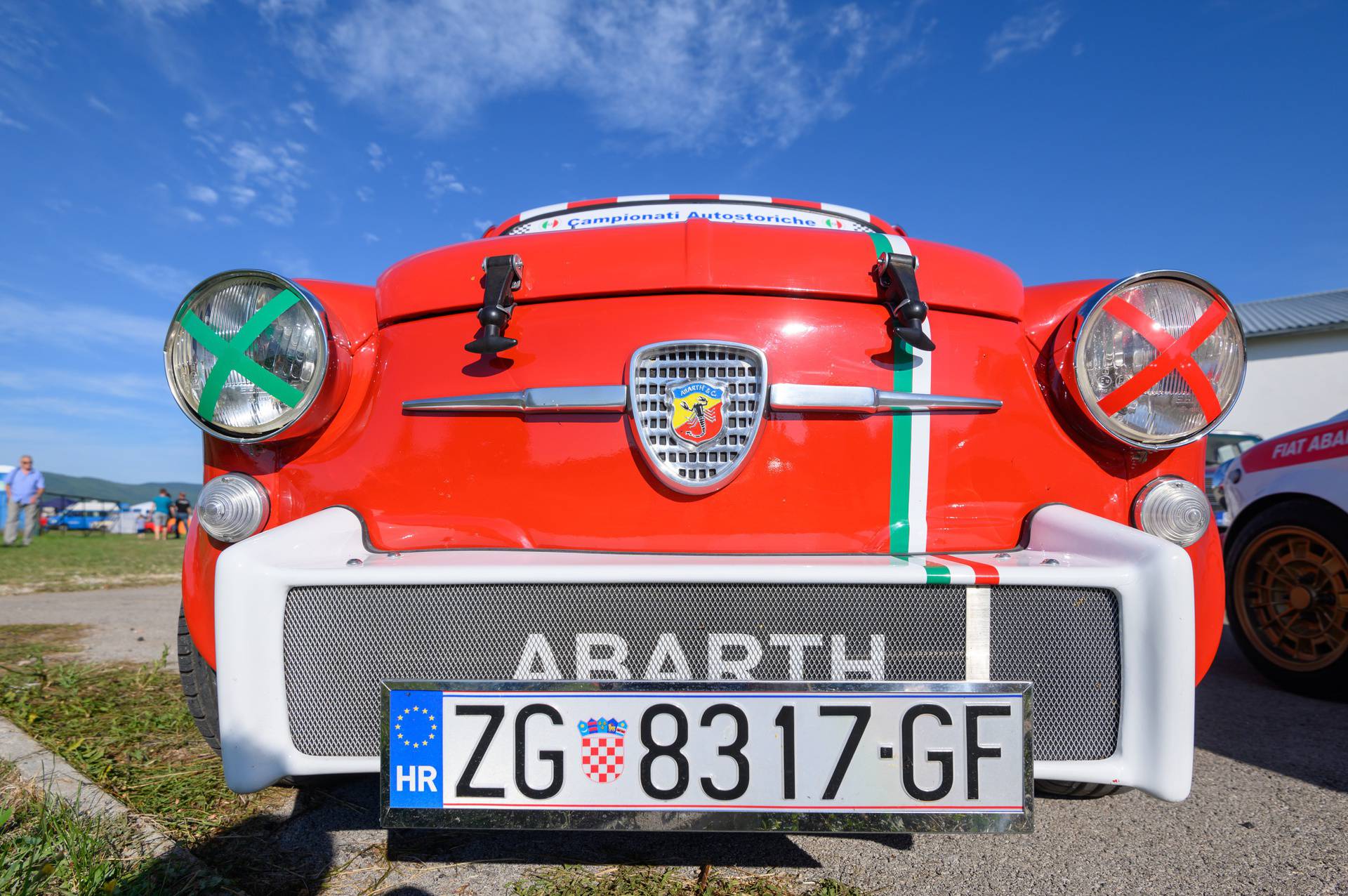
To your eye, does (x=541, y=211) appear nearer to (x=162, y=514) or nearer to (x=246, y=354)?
(x=246, y=354)

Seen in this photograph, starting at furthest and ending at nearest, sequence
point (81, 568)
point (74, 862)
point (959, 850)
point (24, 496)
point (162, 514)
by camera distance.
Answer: point (162, 514), point (24, 496), point (81, 568), point (959, 850), point (74, 862)

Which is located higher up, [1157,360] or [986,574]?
[1157,360]

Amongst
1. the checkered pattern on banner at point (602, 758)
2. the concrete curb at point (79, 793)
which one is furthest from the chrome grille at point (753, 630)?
the concrete curb at point (79, 793)

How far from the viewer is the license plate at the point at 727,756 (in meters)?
1.11

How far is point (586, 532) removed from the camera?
139cm

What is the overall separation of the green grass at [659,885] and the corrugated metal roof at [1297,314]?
2407 centimetres

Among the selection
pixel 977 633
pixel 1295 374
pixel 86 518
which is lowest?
pixel 86 518

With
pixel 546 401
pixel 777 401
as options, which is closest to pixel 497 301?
pixel 546 401

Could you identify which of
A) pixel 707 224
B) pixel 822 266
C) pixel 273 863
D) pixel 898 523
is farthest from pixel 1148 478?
pixel 273 863

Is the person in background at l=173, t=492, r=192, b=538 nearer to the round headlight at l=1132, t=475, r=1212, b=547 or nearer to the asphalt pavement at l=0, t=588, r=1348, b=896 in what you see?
the asphalt pavement at l=0, t=588, r=1348, b=896

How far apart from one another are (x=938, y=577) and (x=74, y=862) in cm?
157

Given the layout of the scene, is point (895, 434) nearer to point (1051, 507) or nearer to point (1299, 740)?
point (1051, 507)

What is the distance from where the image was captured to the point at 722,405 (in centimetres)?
136

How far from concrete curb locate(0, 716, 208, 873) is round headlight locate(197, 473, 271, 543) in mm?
594
